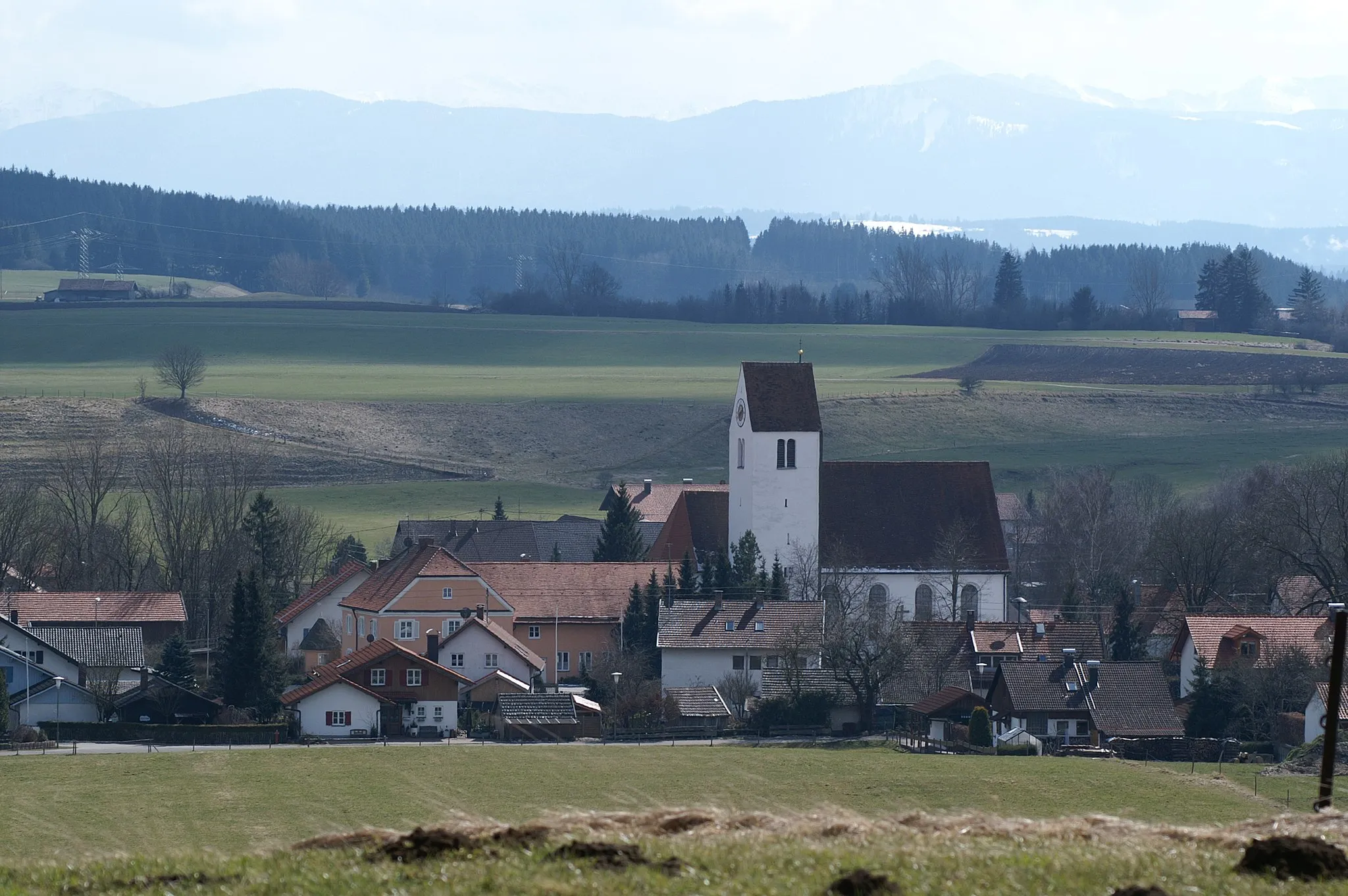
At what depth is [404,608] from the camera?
5819cm

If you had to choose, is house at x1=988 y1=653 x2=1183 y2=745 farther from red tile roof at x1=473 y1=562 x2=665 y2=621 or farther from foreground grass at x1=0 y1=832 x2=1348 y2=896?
foreground grass at x1=0 y1=832 x2=1348 y2=896

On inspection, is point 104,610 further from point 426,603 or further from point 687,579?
point 687,579

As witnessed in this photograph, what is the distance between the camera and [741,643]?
5288 cm

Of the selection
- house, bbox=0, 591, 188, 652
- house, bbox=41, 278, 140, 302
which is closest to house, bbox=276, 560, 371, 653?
house, bbox=0, 591, 188, 652

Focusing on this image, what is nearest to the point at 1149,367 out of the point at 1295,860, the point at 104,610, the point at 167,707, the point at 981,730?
the point at 104,610

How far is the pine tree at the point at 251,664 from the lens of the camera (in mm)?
48656

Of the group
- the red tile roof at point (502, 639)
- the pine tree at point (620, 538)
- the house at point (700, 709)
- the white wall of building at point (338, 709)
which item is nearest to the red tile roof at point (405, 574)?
the red tile roof at point (502, 639)

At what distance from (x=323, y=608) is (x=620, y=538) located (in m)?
11.2

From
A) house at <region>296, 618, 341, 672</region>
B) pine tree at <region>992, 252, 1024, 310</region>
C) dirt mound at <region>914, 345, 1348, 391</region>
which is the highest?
pine tree at <region>992, 252, 1024, 310</region>

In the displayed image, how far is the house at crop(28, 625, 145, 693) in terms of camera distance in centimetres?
5116

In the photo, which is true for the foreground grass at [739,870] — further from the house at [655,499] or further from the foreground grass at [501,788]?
the house at [655,499]

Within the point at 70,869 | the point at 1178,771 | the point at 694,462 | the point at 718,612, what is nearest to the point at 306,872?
the point at 70,869

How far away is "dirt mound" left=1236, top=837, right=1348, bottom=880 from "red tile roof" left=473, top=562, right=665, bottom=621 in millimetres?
45837

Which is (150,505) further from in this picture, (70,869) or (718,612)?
(70,869)
